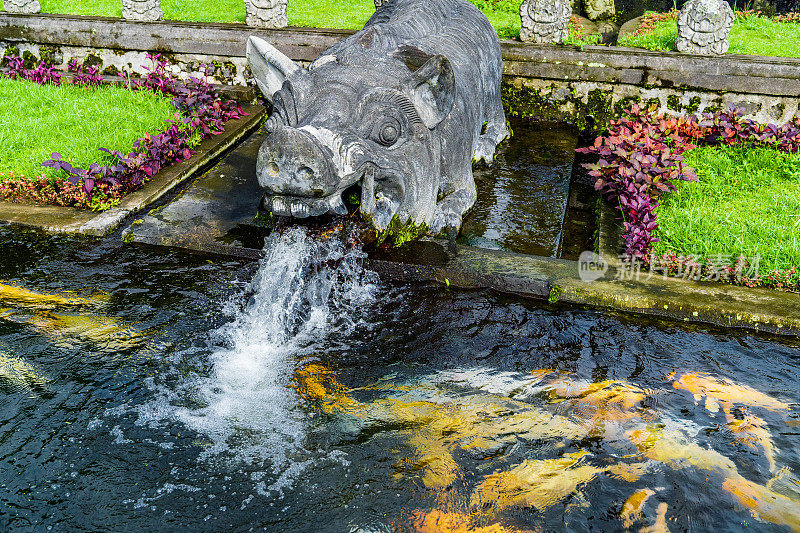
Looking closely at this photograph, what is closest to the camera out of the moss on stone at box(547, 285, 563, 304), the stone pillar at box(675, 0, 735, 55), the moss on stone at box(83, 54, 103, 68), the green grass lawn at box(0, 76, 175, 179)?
the moss on stone at box(547, 285, 563, 304)

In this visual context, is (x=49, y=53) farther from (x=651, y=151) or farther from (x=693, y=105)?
(x=693, y=105)

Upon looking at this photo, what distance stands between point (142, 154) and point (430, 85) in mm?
3410

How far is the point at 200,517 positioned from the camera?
3.03m

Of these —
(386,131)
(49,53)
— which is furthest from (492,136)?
(49,53)

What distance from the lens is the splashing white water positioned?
351cm

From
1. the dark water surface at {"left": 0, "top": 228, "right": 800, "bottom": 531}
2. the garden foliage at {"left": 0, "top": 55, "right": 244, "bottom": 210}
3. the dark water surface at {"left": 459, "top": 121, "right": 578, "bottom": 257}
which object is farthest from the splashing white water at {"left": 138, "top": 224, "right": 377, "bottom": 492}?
the garden foliage at {"left": 0, "top": 55, "right": 244, "bottom": 210}

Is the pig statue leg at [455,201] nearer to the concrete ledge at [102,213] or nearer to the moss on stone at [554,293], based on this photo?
the moss on stone at [554,293]

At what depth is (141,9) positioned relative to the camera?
9141 millimetres

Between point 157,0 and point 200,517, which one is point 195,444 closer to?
point 200,517

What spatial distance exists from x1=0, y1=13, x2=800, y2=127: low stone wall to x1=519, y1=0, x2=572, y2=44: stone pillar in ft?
0.80

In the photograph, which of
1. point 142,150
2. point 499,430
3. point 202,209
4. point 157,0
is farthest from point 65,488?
point 157,0

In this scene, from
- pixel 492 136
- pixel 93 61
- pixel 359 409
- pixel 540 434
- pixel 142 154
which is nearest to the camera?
pixel 540 434

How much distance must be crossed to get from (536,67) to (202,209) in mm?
4617

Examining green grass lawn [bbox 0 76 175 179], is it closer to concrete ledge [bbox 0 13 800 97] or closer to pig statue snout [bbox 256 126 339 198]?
concrete ledge [bbox 0 13 800 97]
